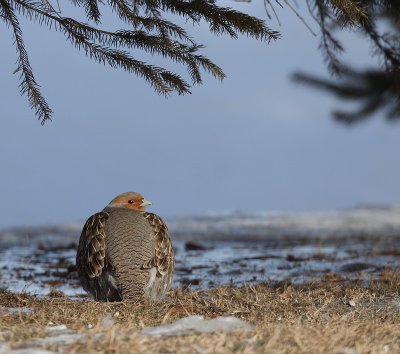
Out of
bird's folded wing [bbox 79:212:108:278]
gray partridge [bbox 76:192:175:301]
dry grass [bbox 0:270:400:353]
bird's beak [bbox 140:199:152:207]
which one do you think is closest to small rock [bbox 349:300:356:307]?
dry grass [bbox 0:270:400:353]

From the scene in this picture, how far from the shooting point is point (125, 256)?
647cm

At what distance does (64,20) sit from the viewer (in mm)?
6445

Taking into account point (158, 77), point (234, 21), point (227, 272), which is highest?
point (234, 21)

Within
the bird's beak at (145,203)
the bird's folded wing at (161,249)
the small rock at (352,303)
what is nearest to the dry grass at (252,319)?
the small rock at (352,303)

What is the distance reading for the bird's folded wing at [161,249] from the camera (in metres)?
6.64

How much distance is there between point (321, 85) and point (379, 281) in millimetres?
10514

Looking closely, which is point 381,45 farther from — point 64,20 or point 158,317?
point 158,317

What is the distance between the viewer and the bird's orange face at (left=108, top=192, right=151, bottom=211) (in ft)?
22.9

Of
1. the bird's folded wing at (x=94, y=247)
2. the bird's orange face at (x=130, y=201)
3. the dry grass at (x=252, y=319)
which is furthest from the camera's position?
the bird's orange face at (x=130, y=201)

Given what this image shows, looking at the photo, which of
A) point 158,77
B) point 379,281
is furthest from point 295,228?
point 158,77

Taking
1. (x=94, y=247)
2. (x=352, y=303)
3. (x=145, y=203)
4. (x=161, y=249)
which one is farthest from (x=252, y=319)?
(x=145, y=203)

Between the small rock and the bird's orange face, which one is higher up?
the bird's orange face

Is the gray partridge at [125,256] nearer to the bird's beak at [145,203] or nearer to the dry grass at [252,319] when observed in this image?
the bird's beak at [145,203]

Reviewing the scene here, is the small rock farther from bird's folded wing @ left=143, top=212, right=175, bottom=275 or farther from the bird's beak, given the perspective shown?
the bird's beak
